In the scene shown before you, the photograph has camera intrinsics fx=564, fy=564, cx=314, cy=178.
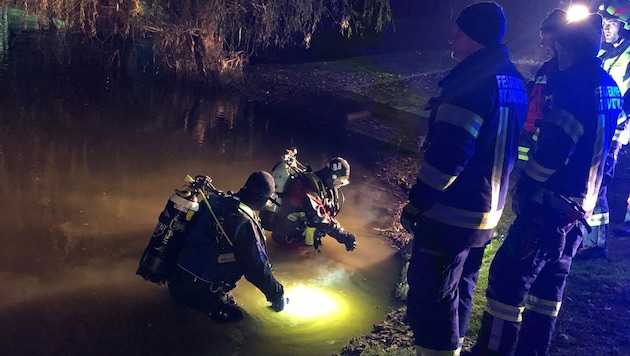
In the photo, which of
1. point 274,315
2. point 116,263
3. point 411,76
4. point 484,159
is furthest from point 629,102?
point 411,76

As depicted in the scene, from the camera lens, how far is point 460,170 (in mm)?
2896

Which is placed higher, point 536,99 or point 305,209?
point 536,99

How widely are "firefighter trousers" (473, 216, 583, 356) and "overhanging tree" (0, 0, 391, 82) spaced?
31.0ft

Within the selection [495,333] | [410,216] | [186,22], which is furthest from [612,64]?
[186,22]

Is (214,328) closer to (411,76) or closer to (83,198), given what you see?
(83,198)

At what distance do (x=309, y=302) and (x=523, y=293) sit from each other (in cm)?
170

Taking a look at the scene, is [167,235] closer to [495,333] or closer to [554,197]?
[495,333]

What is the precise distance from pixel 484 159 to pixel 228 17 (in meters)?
9.83

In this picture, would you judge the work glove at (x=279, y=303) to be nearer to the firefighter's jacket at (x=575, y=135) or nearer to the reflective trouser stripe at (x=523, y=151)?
the firefighter's jacket at (x=575, y=135)

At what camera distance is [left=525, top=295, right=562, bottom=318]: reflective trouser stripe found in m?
3.53

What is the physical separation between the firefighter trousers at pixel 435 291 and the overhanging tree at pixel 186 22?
955 centimetres

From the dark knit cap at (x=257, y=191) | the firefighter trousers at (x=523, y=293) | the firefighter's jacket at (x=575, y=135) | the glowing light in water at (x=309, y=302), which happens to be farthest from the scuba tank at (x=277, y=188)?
the firefighter's jacket at (x=575, y=135)

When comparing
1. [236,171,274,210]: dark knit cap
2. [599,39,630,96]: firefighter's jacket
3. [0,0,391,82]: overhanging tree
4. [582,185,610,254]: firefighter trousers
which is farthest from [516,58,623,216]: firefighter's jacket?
[0,0,391,82]: overhanging tree

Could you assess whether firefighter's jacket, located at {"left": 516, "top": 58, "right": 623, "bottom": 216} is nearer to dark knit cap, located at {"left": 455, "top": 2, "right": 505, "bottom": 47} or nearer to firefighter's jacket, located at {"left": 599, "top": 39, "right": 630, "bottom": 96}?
dark knit cap, located at {"left": 455, "top": 2, "right": 505, "bottom": 47}
